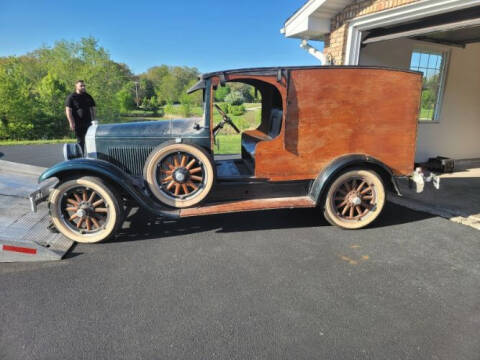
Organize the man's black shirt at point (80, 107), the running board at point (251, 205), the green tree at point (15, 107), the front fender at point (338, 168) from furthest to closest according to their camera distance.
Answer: the green tree at point (15, 107) < the man's black shirt at point (80, 107) < the front fender at point (338, 168) < the running board at point (251, 205)

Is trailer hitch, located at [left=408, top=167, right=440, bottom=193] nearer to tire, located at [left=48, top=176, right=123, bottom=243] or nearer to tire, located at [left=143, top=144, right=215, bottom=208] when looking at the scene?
tire, located at [left=143, top=144, right=215, bottom=208]

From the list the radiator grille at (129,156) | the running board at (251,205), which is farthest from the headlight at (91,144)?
the running board at (251,205)

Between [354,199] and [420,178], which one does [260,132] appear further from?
[420,178]

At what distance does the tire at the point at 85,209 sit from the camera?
3.46 meters

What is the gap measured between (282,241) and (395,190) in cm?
181

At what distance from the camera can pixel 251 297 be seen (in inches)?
103

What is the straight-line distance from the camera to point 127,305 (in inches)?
98.7

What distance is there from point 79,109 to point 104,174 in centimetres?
325

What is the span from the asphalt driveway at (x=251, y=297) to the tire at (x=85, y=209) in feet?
0.70

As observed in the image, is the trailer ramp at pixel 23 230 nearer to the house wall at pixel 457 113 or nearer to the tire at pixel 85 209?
the tire at pixel 85 209

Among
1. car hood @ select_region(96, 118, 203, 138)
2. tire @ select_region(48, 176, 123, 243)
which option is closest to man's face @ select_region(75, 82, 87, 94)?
car hood @ select_region(96, 118, 203, 138)

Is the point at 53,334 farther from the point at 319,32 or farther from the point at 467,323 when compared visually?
the point at 319,32

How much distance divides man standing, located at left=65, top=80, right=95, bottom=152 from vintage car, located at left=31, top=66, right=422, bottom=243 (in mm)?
2245

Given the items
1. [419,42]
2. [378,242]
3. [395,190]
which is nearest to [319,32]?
[419,42]
